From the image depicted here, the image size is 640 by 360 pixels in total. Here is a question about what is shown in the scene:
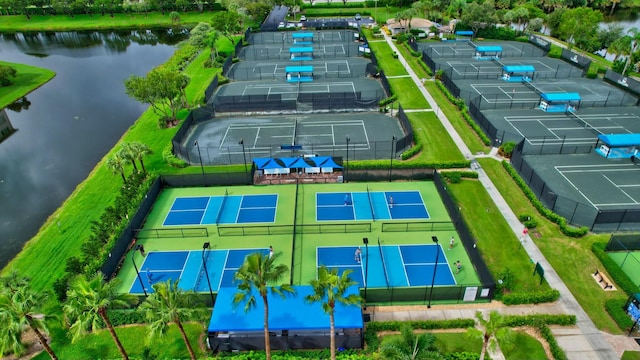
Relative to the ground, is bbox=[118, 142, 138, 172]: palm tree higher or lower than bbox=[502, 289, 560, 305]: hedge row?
higher

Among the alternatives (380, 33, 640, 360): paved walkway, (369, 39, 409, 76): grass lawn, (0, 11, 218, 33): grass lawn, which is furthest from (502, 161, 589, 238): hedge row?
(0, 11, 218, 33): grass lawn

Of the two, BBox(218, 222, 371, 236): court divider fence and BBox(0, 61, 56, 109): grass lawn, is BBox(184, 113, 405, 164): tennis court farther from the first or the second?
BBox(0, 61, 56, 109): grass lawn

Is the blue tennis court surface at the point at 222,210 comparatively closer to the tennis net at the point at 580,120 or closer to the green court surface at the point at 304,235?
the green court surface at the point at 304,235

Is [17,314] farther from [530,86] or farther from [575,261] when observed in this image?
[530,86]

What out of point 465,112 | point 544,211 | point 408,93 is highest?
point 465,112

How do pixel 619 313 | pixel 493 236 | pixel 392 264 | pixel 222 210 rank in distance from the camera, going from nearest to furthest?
pixel 619 313 < pixel 392 264 < pixel 493 236 < pixel 222 210

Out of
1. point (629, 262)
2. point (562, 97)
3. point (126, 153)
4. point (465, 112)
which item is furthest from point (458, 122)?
point (126, 153)
